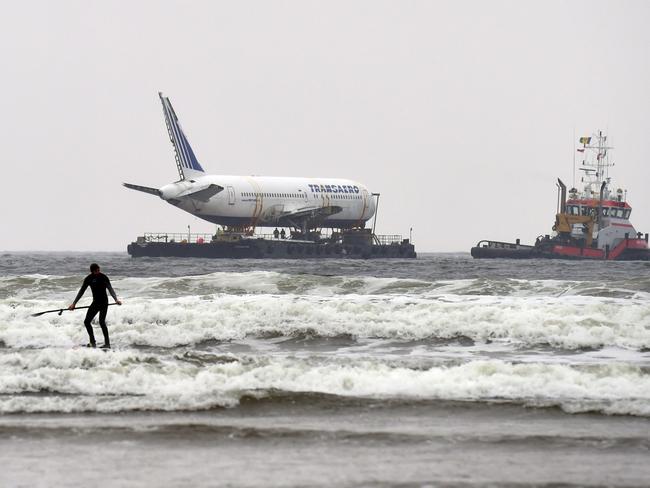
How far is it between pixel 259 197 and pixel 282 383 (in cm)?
8034

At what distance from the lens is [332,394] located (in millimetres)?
14352

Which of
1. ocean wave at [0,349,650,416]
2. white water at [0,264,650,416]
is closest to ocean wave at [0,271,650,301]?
white water at [0,264,650,416]

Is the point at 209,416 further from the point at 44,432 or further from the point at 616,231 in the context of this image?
the point at 616,231

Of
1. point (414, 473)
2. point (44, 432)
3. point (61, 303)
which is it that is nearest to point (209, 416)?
point (44, 432)

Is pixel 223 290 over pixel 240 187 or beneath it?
beneath

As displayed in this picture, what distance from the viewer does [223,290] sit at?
3234 cm

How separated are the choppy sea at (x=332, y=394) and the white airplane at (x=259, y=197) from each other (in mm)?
66276

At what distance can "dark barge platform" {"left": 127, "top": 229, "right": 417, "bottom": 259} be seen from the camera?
92.4 meters

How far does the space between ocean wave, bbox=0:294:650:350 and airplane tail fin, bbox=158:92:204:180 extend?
74.5m

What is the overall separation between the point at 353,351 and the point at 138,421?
8034mm

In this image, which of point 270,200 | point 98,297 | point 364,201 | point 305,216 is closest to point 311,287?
point 98,297

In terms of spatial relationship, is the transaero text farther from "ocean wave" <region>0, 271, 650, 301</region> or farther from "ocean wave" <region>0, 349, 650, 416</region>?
"ocean wave" <region>0, 349, 650, 416</region>

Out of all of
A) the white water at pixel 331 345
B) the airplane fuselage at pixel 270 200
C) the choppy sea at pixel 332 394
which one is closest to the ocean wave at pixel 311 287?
the white water at pixel 331 345

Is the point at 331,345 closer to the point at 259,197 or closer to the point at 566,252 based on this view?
the point at 259,197
